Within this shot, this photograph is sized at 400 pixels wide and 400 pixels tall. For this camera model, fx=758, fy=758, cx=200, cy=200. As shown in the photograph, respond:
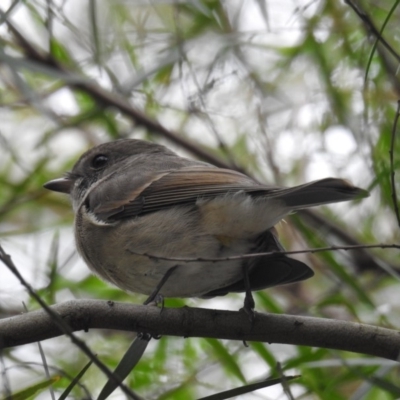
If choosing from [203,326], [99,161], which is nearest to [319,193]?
[203,326]

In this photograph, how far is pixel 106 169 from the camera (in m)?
4.37

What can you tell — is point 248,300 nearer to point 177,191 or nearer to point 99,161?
point 177,191

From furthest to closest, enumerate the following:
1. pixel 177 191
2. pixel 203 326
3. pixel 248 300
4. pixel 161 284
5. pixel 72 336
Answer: pixel 177 191
pixel 161 284
pixel 248 300
pixel 203 326
pixel 72 336

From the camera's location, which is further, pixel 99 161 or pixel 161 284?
pixel 99 161

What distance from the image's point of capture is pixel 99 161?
4.42 metres

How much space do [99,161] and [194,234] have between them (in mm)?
1269

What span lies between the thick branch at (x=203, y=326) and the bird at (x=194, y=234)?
0.49 meters

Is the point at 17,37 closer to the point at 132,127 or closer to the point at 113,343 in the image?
the point at 132,127

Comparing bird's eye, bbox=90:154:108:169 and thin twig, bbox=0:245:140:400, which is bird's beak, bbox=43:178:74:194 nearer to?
bird's eye, bbox=90:154:108:169

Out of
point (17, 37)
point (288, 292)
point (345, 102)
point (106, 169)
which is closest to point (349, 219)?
point (288, 292)

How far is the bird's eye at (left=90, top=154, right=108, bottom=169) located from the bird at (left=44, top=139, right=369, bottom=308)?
2.40 feet

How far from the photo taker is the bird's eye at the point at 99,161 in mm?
4414

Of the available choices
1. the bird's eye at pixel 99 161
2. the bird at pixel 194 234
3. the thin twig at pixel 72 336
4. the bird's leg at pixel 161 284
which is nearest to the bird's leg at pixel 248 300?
the bird at pixel 194 234

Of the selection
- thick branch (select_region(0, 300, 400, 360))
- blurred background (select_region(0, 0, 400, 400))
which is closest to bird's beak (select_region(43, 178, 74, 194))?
blurred background (select_region(0, 0, 400, 400))
